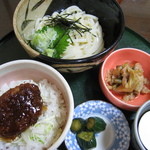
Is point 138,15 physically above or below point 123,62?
below

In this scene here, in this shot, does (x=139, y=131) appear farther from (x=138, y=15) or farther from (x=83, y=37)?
(x=138, y=15)

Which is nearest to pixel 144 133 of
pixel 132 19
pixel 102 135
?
pixel 102 135

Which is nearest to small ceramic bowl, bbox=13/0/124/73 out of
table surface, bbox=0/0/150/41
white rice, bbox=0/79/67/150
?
white rice, bbox=0/79/67/150

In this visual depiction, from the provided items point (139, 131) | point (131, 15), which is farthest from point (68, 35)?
point (131, 15)

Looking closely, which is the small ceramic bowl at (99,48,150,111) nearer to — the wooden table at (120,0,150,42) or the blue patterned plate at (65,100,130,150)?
the blue patterned plate at (65,100,130,150)

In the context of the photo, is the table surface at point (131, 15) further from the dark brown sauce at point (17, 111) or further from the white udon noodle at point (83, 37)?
the dark brown sauce at point (17, 111)

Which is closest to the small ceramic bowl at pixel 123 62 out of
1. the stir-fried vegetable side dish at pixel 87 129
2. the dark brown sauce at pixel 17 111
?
the stir-fried vegetable side dish at pixel 87 129
